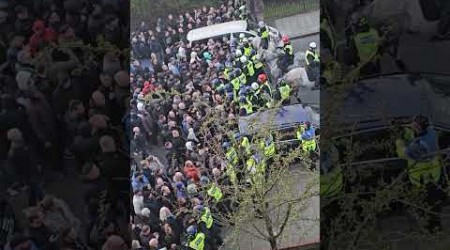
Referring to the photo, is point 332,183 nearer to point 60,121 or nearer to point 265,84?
point 265,84

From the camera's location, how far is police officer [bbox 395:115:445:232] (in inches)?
145

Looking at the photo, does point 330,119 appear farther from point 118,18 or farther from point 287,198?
point 118,18

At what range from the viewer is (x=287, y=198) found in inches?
161

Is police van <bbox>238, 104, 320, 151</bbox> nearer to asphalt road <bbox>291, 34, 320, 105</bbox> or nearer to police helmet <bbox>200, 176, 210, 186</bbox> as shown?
asphalt road <bbox>291, 34, 320, 105</bbox>

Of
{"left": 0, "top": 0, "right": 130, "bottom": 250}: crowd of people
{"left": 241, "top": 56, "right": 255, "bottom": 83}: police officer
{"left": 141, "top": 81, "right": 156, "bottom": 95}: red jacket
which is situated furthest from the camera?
{"left": 141, "top": 81, "right": 156, "bottom": 95}: red jacket

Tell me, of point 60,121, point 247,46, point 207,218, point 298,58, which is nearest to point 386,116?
point 298,58

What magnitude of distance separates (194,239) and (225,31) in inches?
55.9

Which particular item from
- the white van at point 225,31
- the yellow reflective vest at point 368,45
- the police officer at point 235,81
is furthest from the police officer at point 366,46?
the police officer at point 235,81

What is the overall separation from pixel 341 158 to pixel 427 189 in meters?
0.52

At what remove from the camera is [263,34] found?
4.29 m

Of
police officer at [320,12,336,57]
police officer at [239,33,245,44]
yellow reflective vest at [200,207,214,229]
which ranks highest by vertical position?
police officer at [239,33,245,44]

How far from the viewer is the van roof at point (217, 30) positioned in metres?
4.32

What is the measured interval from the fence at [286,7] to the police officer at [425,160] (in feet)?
3.32

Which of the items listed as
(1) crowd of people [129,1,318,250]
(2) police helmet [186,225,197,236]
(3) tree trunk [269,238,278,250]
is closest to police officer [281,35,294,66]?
(1) crowd of people [129,1,318,250]
